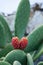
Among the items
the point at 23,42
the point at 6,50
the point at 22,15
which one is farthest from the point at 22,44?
the point at 22,15

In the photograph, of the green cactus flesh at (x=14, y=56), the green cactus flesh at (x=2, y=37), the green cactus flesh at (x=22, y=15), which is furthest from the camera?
the green cactus flesh at (x=22, y=15)

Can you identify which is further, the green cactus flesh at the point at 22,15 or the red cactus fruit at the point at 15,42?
the green cactus flesh at the point at 22,15

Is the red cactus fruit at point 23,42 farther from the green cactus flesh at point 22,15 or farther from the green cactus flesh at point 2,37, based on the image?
the green cactus flesh at point 22,15

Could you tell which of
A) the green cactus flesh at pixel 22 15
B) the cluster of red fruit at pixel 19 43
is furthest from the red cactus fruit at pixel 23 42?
the green cactus flesh at pixel 22 15

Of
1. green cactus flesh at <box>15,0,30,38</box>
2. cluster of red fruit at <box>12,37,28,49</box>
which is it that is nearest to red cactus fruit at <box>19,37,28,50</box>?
cluster of red fruit at <box>12,37,28,49</box>

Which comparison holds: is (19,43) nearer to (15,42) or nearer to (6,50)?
(15,42)

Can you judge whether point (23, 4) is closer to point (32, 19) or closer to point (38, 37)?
point (38, 37)

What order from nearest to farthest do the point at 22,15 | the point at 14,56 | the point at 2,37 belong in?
the point at 14,56 < the point at 2,37 < the point at 22,15

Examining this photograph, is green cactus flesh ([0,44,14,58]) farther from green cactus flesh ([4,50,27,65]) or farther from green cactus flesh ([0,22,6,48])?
green cactus flesh ([4,50,27,65])
